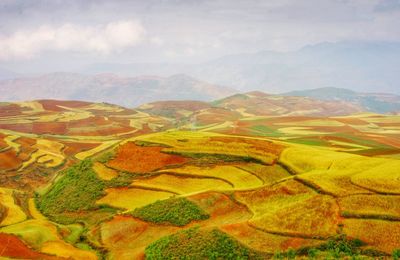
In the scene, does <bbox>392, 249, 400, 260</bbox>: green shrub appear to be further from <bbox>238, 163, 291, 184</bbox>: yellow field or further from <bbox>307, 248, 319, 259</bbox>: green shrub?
<bbox>238, 163, 291, 184</bbox>: yellow field

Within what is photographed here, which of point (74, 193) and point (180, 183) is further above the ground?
point (180, 183)

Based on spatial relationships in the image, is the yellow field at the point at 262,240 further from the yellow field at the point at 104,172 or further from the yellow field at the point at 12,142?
the yellow field at the point at 12,142

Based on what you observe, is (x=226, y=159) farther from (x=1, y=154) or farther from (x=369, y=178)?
(x=1, y=154)

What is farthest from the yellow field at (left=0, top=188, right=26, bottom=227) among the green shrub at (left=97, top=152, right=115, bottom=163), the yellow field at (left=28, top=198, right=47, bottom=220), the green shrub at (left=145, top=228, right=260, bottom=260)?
the green shrub at (left=145, top=228, right=260, bottom=260)

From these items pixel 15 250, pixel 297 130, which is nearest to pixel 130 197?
pixel 15 250

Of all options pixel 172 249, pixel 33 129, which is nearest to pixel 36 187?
pixel 172 249

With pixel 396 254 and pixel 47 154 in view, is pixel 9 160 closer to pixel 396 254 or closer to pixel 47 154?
pixel 47 154

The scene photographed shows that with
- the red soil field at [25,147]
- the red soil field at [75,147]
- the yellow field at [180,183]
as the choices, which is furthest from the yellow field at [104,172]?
the red soil field at [75,147]

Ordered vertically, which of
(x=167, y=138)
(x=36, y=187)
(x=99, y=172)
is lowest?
(x=36, y=187)
